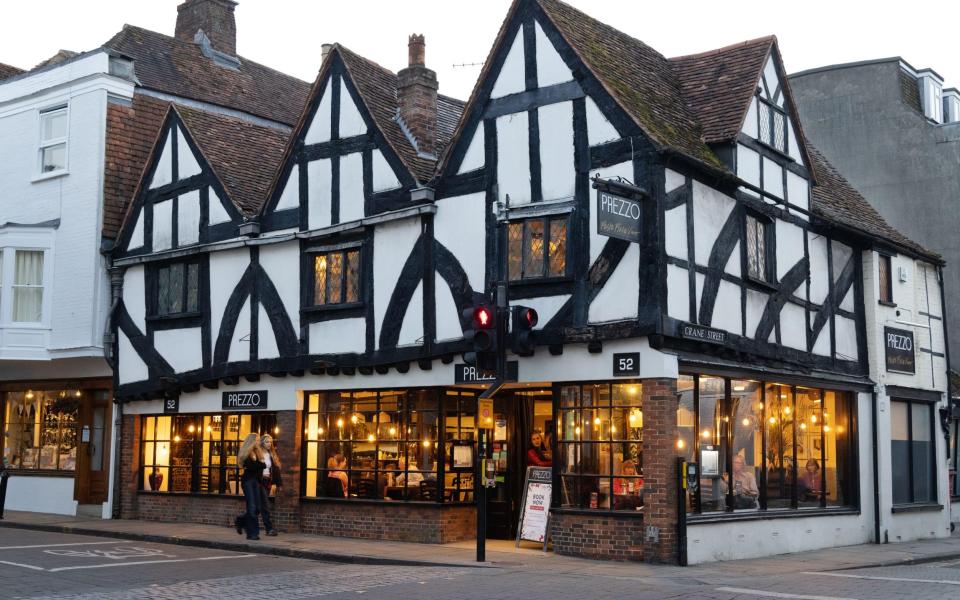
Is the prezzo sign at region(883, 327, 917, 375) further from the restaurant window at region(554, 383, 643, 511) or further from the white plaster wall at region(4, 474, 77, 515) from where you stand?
the white plaster wall at region(4, 474, 77, 515)

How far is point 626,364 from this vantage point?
51.5 ft

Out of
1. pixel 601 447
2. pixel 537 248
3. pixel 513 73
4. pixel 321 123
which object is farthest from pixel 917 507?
pixel 321 123

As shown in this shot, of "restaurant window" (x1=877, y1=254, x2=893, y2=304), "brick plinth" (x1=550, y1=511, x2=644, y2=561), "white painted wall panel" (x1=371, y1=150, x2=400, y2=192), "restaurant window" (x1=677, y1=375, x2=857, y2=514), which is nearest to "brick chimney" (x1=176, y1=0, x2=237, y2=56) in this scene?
"white painted wall panel" (x1=371, y1=150, x2=400, y2=192)

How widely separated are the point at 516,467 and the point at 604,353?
362 centimetres

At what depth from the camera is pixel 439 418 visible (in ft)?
59.2

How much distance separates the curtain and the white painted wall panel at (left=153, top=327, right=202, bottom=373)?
129 inches

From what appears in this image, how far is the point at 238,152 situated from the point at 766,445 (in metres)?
12.3

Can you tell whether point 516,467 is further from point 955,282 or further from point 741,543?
point 955,282

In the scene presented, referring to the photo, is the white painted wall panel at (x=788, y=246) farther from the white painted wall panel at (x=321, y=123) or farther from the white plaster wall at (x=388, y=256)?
the white painted wall panel at (x=321, y=123)

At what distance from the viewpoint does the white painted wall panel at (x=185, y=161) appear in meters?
22.2

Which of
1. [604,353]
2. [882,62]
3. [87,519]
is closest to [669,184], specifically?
[604,353]

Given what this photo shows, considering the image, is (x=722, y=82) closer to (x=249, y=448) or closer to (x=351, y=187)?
(x=351, y=187)

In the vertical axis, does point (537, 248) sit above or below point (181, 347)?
above

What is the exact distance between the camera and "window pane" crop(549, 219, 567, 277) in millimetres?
16531
